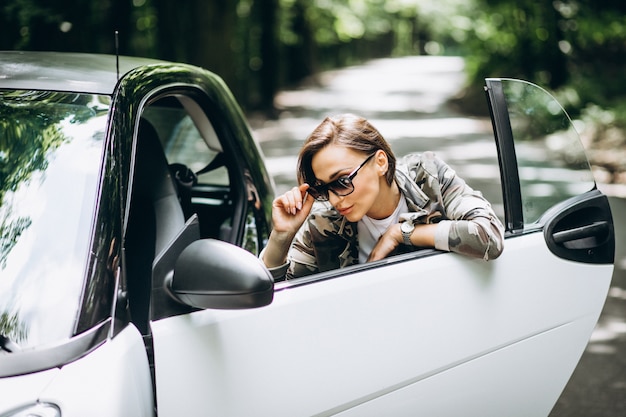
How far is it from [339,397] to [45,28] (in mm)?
5913

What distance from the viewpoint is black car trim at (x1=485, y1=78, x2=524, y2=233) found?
2699 millimetres

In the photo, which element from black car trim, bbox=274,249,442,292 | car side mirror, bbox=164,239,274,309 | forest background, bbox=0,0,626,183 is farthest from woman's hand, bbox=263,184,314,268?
forest background, bbox=0,0,626,183

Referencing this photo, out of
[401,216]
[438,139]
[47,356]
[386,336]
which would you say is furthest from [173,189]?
[438,139]

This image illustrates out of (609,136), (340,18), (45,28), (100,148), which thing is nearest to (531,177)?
(100,148)

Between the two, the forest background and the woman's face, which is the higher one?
the woman's face

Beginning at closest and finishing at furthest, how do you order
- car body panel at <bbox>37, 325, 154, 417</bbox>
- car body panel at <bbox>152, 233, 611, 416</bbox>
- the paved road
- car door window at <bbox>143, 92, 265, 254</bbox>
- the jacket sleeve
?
→ 1. car body panel at <bbox>37, 325, 154, 417</bbox>
2. car body panel at <bbox>152, 233, 611, 416</bbox>
3. the jacket sleeve
4. car door window at <bbox>143, 92, 265, 254</bbox>
5. the paved road

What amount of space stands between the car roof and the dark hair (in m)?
0.68

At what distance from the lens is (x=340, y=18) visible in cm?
4062

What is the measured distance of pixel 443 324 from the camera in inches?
96.3

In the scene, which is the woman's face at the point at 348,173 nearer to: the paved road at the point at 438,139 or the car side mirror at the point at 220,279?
the car side mirror at the point at 220,279

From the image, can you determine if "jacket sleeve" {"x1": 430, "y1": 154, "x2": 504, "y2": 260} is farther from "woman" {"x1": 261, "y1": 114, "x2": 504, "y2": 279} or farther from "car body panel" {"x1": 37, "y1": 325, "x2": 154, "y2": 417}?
"car body panel" {"x1": 37, "y1": 325, "x2": 154, "y2": 417}

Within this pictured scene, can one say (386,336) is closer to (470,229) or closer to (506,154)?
(470,229)

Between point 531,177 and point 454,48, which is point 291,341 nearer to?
point 531,177

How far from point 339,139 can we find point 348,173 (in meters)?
0.12
